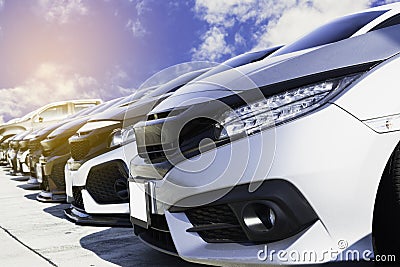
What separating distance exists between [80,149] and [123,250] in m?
1.28

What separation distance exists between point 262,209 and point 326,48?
31.8 inches

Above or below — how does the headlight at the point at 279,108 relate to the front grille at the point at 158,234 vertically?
above

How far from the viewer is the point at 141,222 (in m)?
2.93

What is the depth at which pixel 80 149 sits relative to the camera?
180 inches

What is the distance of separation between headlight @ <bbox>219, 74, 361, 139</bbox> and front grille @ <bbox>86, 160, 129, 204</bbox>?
179 cm

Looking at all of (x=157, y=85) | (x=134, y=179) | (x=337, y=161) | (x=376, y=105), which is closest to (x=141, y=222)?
(x=134, y=179)

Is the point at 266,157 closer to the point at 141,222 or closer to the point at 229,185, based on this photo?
the point at 229,185

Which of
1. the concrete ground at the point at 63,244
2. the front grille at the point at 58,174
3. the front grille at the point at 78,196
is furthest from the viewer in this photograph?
the front grille at the point at 58,174

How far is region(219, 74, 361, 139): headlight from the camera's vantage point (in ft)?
7.36

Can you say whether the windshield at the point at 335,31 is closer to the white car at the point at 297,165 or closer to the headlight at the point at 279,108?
the white car at the point at 297,165

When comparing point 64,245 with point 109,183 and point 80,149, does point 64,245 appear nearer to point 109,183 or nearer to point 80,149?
point 109,183

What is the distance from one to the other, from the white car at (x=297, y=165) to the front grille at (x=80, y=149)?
204cm

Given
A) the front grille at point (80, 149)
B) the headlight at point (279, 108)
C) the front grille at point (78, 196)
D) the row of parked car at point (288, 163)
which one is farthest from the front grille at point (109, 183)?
→ the headlight at point (279, 108)

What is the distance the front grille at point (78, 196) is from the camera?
4488mm
